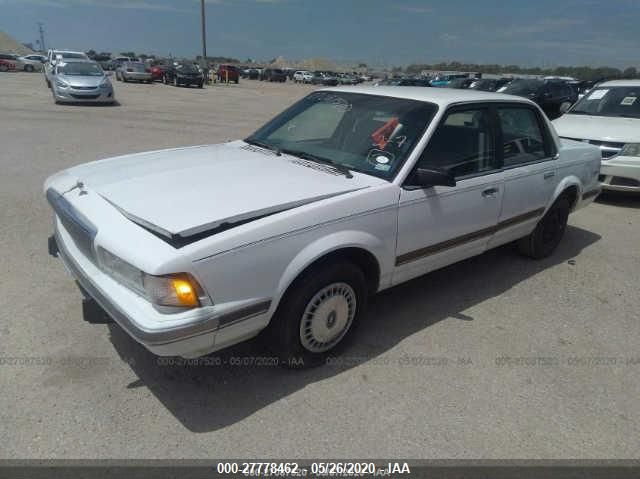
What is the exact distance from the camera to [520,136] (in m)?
4.21

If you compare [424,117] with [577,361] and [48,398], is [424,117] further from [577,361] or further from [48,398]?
[48,398]

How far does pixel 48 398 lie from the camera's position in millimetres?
2629

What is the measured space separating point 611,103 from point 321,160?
22.7 feet

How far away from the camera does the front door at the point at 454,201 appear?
320cm

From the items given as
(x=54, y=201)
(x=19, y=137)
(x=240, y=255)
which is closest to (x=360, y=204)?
(x=240, y=255)

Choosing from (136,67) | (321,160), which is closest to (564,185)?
(321,160)

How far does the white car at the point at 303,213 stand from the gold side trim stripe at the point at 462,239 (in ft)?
0.05

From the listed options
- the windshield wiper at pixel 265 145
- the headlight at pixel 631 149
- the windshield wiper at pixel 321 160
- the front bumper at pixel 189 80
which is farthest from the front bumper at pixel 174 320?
the front bumper at pixel 189 80

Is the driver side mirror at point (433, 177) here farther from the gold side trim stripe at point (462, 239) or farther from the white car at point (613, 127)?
the white car at point (613, 127)

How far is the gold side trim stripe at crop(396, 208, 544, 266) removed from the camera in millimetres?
3272

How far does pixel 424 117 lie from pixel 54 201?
259 cm

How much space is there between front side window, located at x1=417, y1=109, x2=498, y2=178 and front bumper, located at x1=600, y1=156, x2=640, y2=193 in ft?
13.0

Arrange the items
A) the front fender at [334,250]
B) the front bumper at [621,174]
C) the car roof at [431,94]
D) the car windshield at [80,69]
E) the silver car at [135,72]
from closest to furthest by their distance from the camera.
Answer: the front fender at [334,250], the car roof at [431,94], the front bumper at [621,174], the car windshield at [80,69], the silver car at [135,72]

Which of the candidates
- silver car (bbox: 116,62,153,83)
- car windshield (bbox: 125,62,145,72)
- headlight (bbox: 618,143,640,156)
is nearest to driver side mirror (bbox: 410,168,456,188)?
headlight (bbox: 618,143,640,156)
